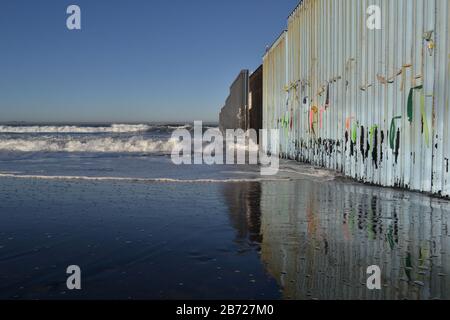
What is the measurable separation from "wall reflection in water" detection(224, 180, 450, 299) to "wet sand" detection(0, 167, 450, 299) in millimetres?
14

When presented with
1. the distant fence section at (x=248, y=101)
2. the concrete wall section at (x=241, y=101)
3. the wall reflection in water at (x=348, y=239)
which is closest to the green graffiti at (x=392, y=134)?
the wall reflection in water at (x=348, y=239)

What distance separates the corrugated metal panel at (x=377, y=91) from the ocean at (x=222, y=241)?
64cm

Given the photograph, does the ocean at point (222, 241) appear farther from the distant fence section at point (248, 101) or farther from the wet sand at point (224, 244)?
the distant fence section at point (248, 101)

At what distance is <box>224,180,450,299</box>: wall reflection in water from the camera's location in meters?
3.60

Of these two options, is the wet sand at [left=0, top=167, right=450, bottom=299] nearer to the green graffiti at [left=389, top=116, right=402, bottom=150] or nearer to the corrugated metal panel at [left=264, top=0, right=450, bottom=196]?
the corrugated metal panel at [left=264, top=0, right=450, bottom=196]

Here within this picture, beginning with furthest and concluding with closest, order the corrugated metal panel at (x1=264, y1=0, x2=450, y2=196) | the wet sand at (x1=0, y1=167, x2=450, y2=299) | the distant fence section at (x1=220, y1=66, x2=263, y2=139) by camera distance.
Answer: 1. the distant fence section at (x1=220, y1=66, x2=263, y2=139)
2. the corrugated metal panel at (x1=264, y1=0, x2=450, y2=196)
3. the wet sand at (x1=0, y1=167, x2=450, y2=299)

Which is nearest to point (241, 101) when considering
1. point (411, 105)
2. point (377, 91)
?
point (377, 91)

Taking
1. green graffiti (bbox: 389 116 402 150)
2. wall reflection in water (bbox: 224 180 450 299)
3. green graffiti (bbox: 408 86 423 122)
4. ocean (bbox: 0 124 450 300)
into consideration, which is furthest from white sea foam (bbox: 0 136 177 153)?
green graffiti (bbox: 408 86 423 122)

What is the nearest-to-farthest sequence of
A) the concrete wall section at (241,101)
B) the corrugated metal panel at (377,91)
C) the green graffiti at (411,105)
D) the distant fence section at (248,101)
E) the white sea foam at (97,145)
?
Result: the corrugated metal panel at (377,91)
the green graffiti at (411,105)
the distant fence section at (248,101)
the white sea foam at (97,145)
the concrete wall section at (241,101)

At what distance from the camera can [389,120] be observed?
8734mm

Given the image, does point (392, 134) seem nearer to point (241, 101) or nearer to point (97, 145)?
point (97, 145)

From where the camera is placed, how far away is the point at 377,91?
9.23 m

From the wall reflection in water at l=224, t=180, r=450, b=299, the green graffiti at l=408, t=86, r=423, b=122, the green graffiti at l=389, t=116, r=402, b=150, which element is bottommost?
the wall reflection in water at l=224, t=180, r=450, b=299

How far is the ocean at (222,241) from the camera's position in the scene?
11.7 feet
